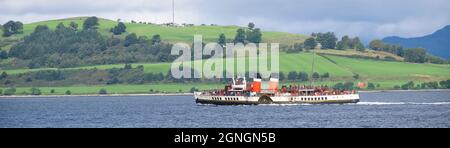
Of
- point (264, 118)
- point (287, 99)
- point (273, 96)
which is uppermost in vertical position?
point (264, 118)

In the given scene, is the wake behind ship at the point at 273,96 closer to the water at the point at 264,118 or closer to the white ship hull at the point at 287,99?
the white ship hull at the point at 287,99

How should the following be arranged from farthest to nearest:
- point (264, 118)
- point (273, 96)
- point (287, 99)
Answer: point (273, 96) < point (287, 99) < point (264, 118)

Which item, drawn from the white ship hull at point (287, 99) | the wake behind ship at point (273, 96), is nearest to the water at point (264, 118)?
the white ship hull at point (287, 99)

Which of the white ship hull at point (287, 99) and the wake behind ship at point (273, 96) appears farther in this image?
the wake behind ship at point (273, 96)

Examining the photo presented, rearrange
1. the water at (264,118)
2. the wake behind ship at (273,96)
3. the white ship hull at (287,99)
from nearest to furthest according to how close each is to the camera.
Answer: the water at (264,118)
the white ship hull at (287,99)
the wake behind ship at (273,96)

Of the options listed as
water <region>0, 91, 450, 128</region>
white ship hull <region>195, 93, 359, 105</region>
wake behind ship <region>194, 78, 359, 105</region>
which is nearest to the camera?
water <region>0, 91, 450, 128</region>

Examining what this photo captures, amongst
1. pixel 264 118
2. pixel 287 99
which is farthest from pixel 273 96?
pixel 264 118

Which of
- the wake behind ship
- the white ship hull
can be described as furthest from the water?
the wake behind ship

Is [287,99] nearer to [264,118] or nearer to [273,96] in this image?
[273,96]

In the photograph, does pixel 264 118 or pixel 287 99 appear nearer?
pixel 264 118

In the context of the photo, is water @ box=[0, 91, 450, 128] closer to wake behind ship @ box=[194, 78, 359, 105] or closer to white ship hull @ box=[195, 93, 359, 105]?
white ship hull @ box=[195, 93, 359, 105]

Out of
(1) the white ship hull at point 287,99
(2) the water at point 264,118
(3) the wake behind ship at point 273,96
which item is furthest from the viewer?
(3) the wake behind ship at point 273,96
